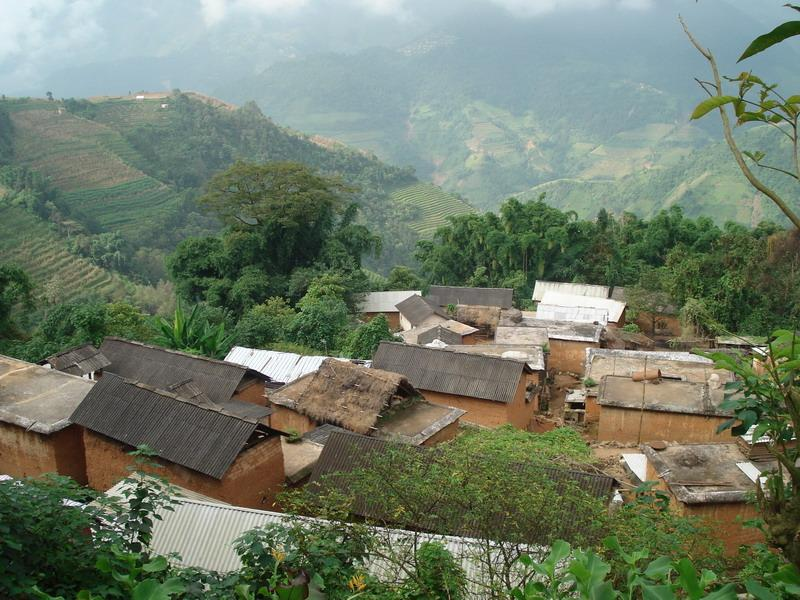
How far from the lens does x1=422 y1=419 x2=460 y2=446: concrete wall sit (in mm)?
13966

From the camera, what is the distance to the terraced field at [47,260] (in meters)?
40.5

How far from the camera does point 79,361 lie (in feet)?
58.3

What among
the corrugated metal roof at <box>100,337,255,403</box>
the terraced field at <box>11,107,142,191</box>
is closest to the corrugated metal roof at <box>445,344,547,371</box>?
the corrugated metal roof at <box>100,337,255,403</box>

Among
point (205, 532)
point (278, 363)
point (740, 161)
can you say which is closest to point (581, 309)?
point (278, 363)

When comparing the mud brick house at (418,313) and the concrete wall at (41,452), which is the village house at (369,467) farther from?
the mud brick house at (418,313)

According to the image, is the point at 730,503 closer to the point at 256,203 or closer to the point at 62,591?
the point at 62,591

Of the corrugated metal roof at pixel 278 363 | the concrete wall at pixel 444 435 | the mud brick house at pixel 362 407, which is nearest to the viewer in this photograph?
the concrete wall at pixel 444 435

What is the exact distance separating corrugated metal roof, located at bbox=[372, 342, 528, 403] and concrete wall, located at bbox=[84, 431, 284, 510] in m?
6.68

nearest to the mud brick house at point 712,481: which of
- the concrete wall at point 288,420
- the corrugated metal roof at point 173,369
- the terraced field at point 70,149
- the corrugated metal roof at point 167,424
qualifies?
the corrugated metal roof at point 167,424

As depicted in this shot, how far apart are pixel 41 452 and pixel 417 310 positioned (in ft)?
68.9

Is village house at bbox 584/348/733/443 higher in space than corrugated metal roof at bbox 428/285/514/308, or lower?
higher

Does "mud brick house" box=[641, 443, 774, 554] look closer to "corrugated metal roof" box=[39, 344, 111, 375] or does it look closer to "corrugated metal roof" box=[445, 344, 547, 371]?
"corrugated metal roof" box=[445, 344, 547, 371]

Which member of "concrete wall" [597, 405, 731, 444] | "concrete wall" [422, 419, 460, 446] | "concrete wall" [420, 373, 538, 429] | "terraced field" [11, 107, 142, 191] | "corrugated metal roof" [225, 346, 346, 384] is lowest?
"terraced field" [11, 107, 142, 191]

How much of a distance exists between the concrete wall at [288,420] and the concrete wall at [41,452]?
13.7 feet
